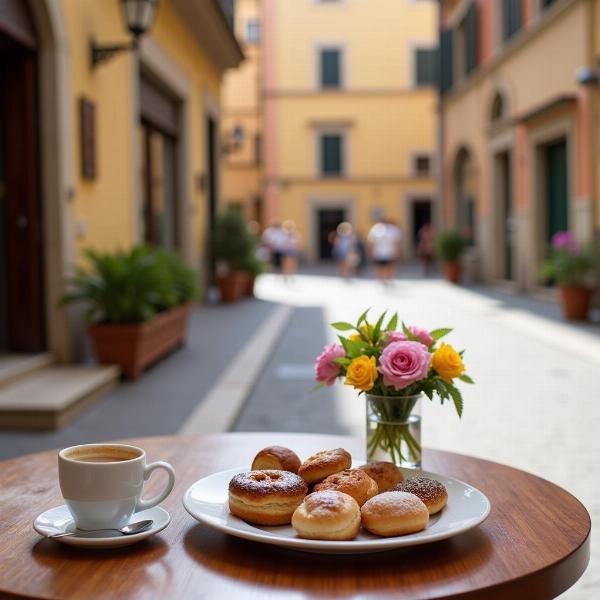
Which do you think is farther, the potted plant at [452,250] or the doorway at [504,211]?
the potted plant at [452,250]

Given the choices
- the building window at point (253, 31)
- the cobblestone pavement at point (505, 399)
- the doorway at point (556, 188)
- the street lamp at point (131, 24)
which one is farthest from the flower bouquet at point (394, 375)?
the building window at point (253, 31)

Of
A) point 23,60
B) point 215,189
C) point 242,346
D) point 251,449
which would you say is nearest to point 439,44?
point 215,189

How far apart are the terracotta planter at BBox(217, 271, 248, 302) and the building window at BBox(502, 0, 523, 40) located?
7002 millimetres

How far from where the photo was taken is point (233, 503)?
1.65 meters

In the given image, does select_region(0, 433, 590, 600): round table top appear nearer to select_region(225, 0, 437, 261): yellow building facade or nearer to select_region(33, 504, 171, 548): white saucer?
select_region(33, 504, 171, 548): white saucer

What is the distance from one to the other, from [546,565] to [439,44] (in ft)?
78.7

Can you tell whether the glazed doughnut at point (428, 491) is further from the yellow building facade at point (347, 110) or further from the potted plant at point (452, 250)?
the yellow building facade at point (347, 110)

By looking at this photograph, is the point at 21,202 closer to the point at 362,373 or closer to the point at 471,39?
the point at 362,373

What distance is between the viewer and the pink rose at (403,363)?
1887mm

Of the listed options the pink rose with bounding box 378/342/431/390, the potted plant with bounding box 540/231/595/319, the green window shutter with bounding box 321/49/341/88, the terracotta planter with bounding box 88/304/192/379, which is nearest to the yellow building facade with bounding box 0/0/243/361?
the terracotta planter with bounding box 88/304/192/379

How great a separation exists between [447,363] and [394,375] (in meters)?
0.12

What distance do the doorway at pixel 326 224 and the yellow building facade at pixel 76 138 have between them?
2387 cm

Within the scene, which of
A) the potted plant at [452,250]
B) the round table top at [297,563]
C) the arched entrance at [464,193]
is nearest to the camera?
the round table top at [297,563]

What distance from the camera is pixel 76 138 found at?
26.4 ft
